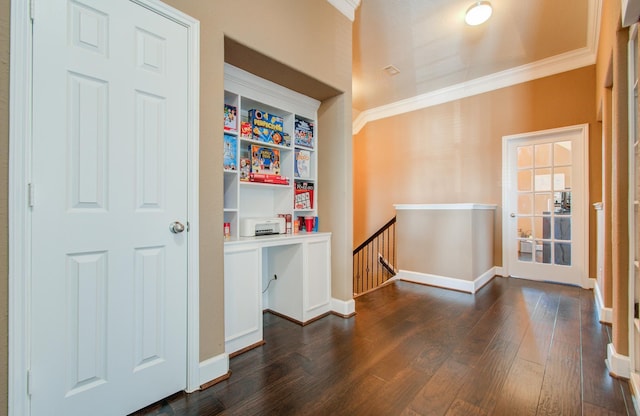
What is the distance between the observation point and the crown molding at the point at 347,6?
8.10 feet

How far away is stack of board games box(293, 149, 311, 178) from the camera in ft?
8.84

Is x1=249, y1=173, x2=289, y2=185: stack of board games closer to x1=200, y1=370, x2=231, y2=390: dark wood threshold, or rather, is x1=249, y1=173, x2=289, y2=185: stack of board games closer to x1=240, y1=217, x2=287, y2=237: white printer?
x1=240, y1=217, x2=287, y2=237: white printer

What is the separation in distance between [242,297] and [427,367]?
131cm

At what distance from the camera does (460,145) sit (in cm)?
434

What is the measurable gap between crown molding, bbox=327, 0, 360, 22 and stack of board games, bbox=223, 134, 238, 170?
4.95ft

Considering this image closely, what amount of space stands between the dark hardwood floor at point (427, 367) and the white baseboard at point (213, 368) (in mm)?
64

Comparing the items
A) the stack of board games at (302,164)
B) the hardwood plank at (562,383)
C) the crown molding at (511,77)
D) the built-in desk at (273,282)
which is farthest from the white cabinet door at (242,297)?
the crown molding at (511,77)

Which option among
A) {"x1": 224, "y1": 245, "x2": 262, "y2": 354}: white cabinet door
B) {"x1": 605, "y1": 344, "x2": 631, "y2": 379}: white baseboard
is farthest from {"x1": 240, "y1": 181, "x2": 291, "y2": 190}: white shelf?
{"x1": 605, "y1": 344, "x2": 631, "y2": 379}: white baseboard

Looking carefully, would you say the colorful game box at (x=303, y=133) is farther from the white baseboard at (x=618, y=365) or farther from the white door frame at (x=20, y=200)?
the white baseboard at (x=618, y=365)

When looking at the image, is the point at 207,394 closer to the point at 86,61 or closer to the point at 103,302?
the point at 103,302

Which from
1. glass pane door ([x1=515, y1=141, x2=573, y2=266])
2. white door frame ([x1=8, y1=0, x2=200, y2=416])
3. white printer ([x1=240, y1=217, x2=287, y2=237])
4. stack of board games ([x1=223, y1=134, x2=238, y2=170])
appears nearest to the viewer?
white door frame ([x1=8, y1=0, x2=200, y2=416])

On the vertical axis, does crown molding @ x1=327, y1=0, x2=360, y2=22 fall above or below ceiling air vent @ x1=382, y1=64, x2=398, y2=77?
below

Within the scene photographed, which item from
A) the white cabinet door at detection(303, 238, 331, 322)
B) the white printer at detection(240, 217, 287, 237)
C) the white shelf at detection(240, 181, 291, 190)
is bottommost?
the white cabinet door at detection(303, 238, 331, 322)

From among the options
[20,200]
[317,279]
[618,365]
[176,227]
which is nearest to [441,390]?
[618,365]
